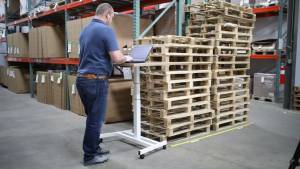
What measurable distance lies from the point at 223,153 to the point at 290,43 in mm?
4677

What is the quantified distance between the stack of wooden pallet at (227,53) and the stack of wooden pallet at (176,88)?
0.26 metres

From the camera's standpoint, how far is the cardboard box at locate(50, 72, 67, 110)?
7449mm

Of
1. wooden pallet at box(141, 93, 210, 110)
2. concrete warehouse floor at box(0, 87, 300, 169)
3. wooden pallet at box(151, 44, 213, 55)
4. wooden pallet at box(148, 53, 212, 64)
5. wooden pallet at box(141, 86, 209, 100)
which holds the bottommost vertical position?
concrete warehouse floor at box(0, 87, 300, 169)

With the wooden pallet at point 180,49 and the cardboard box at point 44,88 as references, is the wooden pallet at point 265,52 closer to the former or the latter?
the wooden pallet at point 180,49

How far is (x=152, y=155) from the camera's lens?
4.13m

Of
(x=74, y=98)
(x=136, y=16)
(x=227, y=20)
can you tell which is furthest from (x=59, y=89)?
(x=227, y=20)

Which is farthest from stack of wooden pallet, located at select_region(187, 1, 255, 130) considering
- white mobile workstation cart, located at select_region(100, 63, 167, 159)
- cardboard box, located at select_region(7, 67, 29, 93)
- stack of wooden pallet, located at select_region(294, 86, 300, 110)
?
cardboard box, located at select_region(7, 67, 29, 93)

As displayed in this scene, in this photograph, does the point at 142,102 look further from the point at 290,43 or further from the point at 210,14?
the point at 290,43

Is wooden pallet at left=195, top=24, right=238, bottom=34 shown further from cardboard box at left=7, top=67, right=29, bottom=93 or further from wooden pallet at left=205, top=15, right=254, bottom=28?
cardboard box at left=7, top=67, right=29, bottom=93

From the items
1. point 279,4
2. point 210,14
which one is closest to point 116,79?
point 210,14

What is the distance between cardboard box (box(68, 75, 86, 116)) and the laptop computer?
297cm

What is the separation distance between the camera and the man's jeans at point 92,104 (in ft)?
11.9

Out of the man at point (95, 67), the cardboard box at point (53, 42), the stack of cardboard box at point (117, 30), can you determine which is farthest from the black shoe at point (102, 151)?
the cardboard box at point (53, 42)

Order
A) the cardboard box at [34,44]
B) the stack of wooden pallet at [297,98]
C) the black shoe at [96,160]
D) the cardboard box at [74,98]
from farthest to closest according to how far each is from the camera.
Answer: the cardboard box at [34,44]
the stack of wooden pallet at [297,98]
the cardboard box at [74,98]
the black shoe at [96,160]
